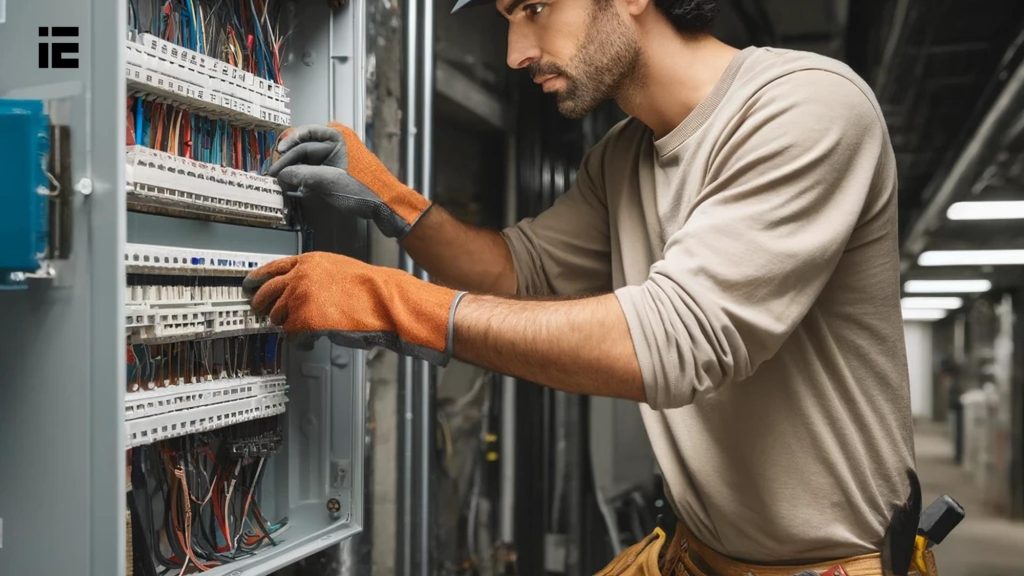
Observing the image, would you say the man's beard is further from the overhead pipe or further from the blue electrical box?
the overhead pipe

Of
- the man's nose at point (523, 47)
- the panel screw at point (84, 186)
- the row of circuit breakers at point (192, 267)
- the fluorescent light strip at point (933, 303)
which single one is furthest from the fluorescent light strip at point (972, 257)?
the panel screw at point (84, 186)

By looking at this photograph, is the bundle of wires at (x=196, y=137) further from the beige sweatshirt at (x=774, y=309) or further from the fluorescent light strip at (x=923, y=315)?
the fluorescent light strip at (x=923, y=315)

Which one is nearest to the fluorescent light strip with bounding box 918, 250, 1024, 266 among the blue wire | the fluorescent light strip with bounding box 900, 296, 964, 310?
the fluorescent light strip with bounding box 900, 296, 964, 310

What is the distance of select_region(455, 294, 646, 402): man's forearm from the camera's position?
91 centimetres

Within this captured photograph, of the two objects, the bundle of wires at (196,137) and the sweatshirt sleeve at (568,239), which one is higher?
the bundle of wires at (196,137)

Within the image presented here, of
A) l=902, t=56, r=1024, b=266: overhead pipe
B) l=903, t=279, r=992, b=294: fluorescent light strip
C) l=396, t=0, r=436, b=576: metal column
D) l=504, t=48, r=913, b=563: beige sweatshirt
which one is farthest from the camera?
l=903, t=279, r=992, b=294: fluorescent light strip

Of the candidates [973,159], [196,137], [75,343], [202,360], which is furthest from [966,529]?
[75,343]

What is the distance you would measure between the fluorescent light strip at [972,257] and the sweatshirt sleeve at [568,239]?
2375mm

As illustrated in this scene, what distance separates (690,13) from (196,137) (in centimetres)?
75

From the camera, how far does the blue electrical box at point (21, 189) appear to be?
0.81 meters

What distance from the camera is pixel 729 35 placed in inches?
112

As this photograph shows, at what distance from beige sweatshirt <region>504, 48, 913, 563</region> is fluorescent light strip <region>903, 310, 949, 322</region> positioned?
2.91 meters

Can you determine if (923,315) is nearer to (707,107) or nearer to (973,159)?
(973,159)

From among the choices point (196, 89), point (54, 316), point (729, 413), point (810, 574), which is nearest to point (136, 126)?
point (196, 89)
